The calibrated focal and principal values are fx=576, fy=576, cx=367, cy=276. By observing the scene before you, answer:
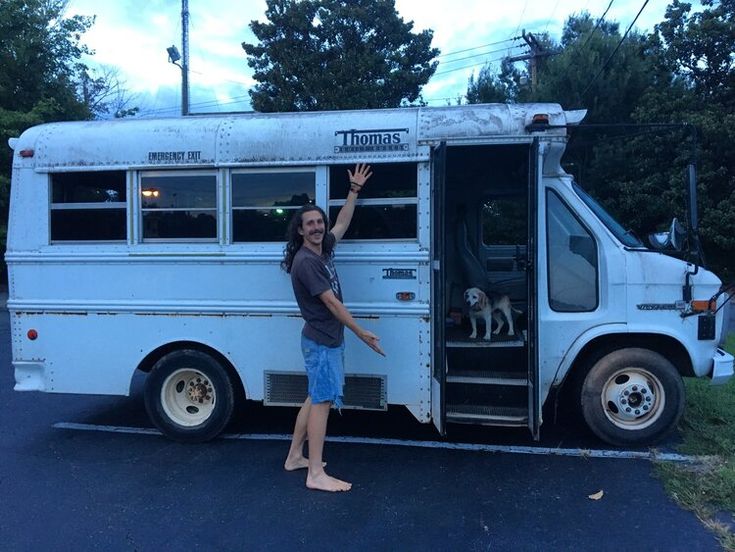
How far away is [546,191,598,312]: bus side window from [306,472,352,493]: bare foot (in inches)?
84.3

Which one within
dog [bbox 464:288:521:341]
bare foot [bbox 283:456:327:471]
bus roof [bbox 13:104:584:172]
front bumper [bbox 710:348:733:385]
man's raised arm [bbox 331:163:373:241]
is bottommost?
bare foot [bbox 283:456:327:471]

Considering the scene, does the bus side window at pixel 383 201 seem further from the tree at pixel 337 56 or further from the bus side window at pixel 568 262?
the tree at pixel 337 56

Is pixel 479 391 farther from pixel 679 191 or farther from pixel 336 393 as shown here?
pixel 679 191

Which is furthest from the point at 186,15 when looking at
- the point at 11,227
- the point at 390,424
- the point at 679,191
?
the point at 390,424

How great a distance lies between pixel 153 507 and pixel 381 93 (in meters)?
19.0

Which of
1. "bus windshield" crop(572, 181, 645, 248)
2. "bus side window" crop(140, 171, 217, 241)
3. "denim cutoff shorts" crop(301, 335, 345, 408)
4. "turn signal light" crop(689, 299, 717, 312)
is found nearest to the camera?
"denim cutoff shorts" crop(301, 335, 345, 408)

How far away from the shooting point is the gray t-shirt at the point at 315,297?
391cm

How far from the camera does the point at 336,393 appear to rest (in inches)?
160

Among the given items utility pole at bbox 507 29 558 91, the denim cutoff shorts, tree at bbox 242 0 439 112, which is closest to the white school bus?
the denim cutoff shorts

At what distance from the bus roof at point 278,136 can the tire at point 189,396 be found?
5.54ft

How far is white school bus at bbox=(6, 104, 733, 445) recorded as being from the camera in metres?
4.52

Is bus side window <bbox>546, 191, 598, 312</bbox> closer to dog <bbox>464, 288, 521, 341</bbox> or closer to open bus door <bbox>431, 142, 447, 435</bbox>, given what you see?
dog <bbox>464, 288, 521, 341</bbox>

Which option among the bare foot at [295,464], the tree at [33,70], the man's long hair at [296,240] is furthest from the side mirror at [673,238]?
the tree at [33,70]

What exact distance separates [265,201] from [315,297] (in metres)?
1.16
